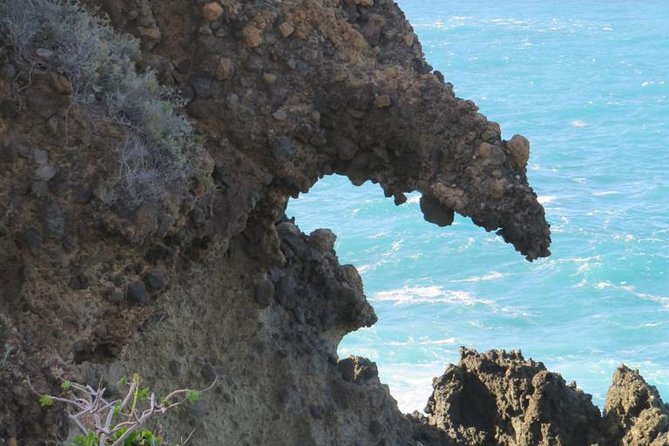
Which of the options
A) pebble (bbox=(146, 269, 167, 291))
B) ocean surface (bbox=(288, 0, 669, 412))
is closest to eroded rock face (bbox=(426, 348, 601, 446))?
pebble (bbox=(146, 269, 167, 291))

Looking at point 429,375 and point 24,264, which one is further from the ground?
point 429,375

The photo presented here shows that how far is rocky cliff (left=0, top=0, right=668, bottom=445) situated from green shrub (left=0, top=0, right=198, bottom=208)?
14 mm

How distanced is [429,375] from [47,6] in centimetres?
1558

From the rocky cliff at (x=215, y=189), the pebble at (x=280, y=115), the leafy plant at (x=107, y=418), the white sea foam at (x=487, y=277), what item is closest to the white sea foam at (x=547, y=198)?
the white sea foam at (x=487, y=277)

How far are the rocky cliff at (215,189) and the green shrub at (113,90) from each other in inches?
0.5

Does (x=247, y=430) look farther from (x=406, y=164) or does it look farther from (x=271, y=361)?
(x=406, y=164)

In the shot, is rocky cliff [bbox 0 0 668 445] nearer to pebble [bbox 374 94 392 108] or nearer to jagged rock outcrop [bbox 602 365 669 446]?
pebble [bbox 374 94 392 108]

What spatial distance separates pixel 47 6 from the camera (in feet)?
27.1

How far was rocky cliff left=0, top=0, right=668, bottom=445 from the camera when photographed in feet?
25.5

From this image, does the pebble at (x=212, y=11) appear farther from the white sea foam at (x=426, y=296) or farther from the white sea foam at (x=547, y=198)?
the white sea foam at (x=547, y=198)

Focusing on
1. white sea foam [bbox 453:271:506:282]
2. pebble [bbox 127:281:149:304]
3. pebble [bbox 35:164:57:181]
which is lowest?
pebble [bbox 127:281:149:304]

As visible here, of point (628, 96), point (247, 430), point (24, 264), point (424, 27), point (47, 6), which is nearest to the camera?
point (24, 264)

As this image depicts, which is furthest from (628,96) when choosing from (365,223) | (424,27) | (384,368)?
(384,368)

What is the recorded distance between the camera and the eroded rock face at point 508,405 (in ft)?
40.3
